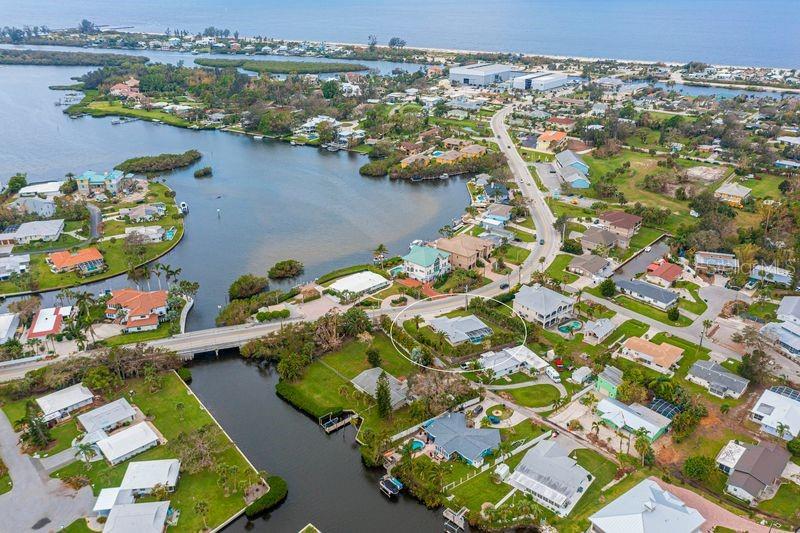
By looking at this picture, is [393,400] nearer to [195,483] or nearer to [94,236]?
[195,483]

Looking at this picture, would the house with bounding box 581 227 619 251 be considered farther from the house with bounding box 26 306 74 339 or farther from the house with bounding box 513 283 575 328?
the house with bounding box 26 306 74 339

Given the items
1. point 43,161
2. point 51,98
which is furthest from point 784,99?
point 51,98

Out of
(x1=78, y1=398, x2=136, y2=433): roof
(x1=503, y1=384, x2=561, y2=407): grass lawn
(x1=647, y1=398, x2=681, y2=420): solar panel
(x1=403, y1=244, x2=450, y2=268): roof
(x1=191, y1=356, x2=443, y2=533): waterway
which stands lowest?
(x1=191, y1=356, x2=443, y2=533): waterway

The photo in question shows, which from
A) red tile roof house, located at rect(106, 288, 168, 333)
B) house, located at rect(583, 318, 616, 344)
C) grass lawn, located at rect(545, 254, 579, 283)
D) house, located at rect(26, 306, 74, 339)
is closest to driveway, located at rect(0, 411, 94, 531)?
house, located at rect(26, 306, 74, 339)

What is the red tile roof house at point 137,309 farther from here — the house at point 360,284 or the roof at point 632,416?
the roof at point 632,416

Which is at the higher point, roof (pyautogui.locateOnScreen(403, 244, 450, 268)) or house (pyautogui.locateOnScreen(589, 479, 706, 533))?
roof (pyautogui.locateOnScreen(403, 244, 450, 268))

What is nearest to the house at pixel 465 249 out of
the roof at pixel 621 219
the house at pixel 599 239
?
the house at pixel 599 239
